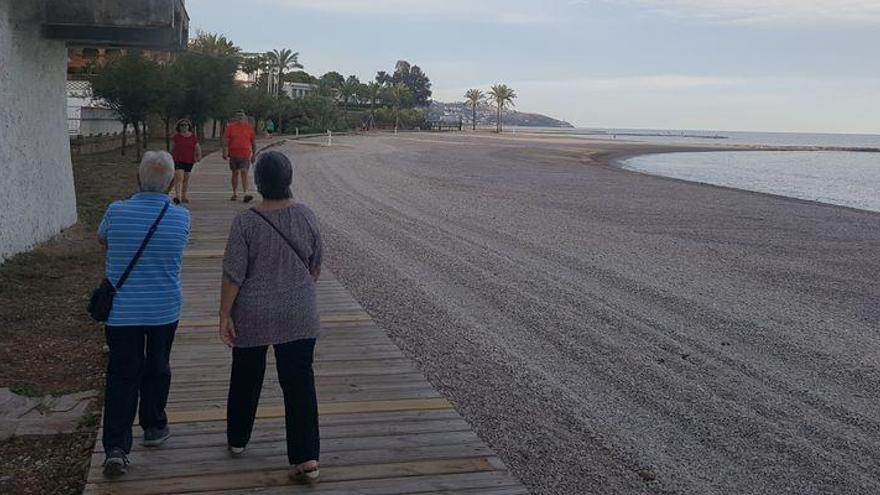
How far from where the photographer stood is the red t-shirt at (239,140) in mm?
14583

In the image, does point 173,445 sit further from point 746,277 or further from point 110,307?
point 746,277

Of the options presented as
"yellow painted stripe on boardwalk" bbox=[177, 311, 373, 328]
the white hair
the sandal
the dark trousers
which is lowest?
"yellow painted stripe on boardwalk" bbox=[177, 311, 373, 328]

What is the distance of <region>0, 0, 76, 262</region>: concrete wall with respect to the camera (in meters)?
9.84

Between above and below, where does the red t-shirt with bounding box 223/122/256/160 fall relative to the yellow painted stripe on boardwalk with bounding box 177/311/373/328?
above

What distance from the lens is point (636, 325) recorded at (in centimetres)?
887

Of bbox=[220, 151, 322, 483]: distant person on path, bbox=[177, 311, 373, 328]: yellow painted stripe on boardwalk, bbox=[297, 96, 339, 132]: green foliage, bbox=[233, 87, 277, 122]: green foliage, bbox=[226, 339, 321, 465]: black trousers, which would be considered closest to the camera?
bbox=[220, 151, 322, 483]: distant person on path

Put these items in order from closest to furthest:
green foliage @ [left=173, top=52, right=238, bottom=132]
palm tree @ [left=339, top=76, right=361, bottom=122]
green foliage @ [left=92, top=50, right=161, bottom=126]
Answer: green foliage @ [left=92, top=50, right=161, bottom=126] < green foliage @ [left=173, top=52, right=238, bottom=132] < palm tree @ [left=339, top=76, right=361, bottom=122]

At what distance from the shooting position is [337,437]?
177 inches

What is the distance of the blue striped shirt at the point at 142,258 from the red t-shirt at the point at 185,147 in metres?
10.2

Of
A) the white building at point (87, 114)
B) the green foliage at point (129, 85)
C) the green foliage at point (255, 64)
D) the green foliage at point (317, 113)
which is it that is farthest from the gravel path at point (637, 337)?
the green foliage at point (255, 64)

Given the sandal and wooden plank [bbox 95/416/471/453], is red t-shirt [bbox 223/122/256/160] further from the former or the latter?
the sandal

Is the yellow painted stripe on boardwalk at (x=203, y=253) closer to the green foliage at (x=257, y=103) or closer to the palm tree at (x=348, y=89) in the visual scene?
the green foliage at (x=257, y=103)

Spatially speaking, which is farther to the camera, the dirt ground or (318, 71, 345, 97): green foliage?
(318, 71, 345, 97): green foliage

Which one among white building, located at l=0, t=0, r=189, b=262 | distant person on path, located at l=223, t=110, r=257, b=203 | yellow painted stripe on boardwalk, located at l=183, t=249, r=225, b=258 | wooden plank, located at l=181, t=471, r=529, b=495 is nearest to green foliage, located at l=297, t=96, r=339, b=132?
distant person on path, located at l=223, t=110, r=257, b=203
